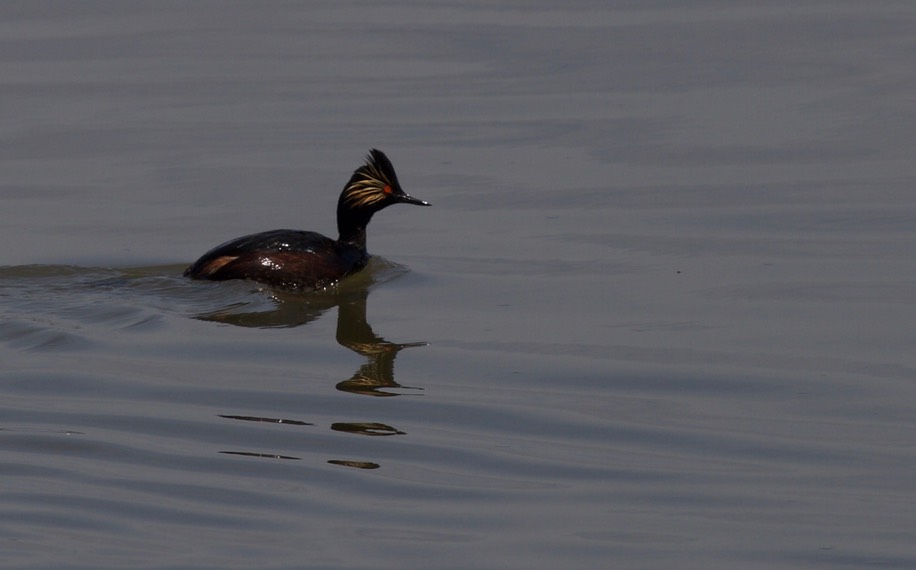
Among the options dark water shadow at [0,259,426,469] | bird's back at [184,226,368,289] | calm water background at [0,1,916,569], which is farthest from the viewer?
bird's back at [184,226,368,289]

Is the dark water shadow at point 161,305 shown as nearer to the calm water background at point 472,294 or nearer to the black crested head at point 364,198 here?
the calm water background at point 472,294

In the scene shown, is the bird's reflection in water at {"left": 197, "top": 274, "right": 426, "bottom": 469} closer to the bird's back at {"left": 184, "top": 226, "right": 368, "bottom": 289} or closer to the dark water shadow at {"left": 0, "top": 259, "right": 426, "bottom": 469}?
the dark water shadow at {"left": 0, "top": 259, "right": 426, "bottom": 469}

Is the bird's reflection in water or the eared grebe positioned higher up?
the eared grebe

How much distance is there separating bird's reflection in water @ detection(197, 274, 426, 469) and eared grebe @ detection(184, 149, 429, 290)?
0.46 feet

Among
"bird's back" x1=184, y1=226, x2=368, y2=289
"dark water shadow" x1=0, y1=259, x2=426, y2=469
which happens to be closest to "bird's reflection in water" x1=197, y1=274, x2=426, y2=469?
"dark water shadow" x1=0, y1=259, x2=426, y2=469

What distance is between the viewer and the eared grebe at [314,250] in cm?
1149

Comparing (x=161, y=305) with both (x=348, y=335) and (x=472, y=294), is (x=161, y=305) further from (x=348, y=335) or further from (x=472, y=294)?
(x=472, y=294)

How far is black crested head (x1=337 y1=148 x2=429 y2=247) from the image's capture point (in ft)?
40.8

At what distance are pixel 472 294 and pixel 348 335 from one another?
1.08 meters

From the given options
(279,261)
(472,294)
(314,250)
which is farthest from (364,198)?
(472,294)

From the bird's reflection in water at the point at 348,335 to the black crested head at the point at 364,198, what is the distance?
0.78m

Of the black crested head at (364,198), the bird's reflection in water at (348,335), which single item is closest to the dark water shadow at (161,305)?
the bird's reflection in water at (348,335)

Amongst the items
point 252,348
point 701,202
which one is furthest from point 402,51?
point 252,348

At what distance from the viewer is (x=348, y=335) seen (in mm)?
10414
